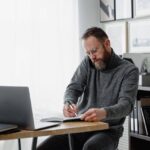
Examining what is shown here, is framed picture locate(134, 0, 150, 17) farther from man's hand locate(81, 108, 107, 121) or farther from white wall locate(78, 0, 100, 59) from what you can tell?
man's hand locate(81, 108, 107, 121)

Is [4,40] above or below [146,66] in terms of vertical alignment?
above

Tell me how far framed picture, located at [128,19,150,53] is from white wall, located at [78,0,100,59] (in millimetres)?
464

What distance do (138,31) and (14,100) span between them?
1895 millimetres

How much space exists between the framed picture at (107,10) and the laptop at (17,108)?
208 centimetres

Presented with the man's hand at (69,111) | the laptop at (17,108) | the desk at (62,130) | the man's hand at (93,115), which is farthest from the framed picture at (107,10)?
the laptop at (17,108)

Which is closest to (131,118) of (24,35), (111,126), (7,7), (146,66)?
(146,66)

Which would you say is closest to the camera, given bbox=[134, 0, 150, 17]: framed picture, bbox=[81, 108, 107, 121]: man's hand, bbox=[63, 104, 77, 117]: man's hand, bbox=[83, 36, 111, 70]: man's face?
bbox=[81, 108, 107, 121]: man's hand

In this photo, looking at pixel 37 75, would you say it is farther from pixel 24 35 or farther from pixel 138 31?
pixel 138 31

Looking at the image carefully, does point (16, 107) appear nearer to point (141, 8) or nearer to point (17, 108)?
point (17, 108)

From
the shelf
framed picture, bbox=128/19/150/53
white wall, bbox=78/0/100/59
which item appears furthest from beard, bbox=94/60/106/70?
white wall, bbox=78/0/100/59

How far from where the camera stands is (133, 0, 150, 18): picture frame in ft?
10.5

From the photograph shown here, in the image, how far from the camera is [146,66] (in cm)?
313

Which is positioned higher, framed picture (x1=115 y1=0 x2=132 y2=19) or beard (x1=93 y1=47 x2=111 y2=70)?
framed picture (x1=115 y1=0 x2=132 y2=19)

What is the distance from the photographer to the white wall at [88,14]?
3.65 meters
